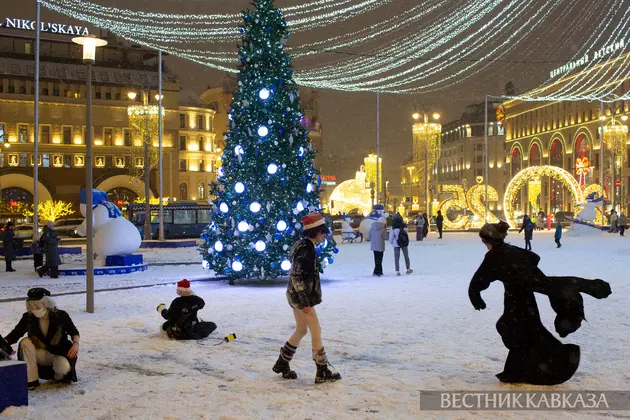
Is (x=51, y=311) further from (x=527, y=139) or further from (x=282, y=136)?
(x=527, y=139)

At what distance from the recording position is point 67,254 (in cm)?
2895

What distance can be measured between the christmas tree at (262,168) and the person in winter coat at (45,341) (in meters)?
8.31

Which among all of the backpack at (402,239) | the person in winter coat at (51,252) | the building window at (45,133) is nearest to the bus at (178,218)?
the building window at (45,133)

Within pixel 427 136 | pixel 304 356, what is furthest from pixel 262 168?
pixel 427 136

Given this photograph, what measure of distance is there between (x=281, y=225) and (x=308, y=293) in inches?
331

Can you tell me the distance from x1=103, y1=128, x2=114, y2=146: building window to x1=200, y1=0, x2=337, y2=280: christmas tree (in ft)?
186

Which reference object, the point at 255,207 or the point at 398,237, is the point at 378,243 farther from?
the point at 255,207

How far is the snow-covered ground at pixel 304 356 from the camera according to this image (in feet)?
20.4

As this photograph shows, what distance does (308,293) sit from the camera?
688cm

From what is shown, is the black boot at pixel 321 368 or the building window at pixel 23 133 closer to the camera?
the black boot at pixel 321 368

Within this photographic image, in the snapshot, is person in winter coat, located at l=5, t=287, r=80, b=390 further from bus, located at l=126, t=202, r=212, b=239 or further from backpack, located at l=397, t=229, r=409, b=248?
bus, located at l=126, t=202, r=212, b=239

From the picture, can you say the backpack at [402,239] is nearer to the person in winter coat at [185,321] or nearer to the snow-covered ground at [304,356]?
the snow-covered ground at [304,356]

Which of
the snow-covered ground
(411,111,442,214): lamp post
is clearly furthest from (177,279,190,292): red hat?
(411,111,442,214): lamp post

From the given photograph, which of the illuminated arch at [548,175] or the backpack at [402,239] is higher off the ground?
the illuminated arch at [548,175]
